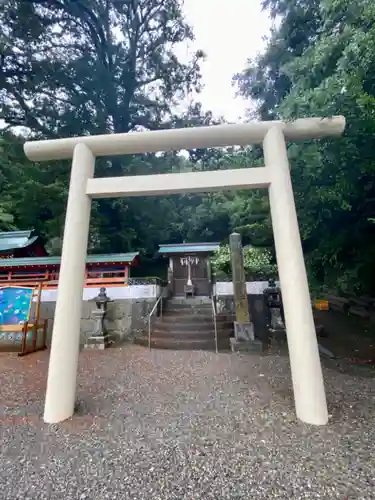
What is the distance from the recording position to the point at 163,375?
13.4 feet

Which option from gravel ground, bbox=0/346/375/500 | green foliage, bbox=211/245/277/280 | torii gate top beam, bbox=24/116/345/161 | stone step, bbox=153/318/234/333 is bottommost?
gravel ground, bbox=0/346/375/500

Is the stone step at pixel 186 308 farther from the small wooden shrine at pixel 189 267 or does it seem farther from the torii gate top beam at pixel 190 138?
the torii gate top beam at pixel 190 138

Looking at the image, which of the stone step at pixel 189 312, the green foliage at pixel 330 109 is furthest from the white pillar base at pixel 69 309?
the stone step at pixel 189 312

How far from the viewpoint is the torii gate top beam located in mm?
3012

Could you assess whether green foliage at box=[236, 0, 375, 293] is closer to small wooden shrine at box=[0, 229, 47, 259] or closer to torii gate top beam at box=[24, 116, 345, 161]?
torii gate top beam at box=[24, 116, 345, 161]

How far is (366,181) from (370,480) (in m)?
3.96

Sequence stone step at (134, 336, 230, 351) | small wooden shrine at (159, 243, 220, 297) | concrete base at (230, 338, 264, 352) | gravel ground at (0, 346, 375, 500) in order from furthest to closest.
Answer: small wooden shrine at (159, 243, 220, 297)
stone step at (134, 336, 230, 351)
concrete base at (230, 338, 264, 352)
gravel ground at (0, 346, 375, 500)

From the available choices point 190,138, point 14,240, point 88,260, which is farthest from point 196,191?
point 14,240

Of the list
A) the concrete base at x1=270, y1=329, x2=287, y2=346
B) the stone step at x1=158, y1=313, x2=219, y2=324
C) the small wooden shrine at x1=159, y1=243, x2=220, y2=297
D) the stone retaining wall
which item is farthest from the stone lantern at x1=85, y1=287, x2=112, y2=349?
the small wooden shrine at x1=159, y1=243, x2=220, y2=297

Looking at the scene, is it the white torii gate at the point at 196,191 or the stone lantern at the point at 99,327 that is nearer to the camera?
the white torii gate at the point at 196,191

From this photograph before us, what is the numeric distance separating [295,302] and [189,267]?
877 cm

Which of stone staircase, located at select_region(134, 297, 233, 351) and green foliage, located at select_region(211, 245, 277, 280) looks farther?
green foliage, located at select_region(211, 245, 277, 280)

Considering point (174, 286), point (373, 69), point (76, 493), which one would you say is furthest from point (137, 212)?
point (76, 493)

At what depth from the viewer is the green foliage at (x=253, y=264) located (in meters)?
7.61
